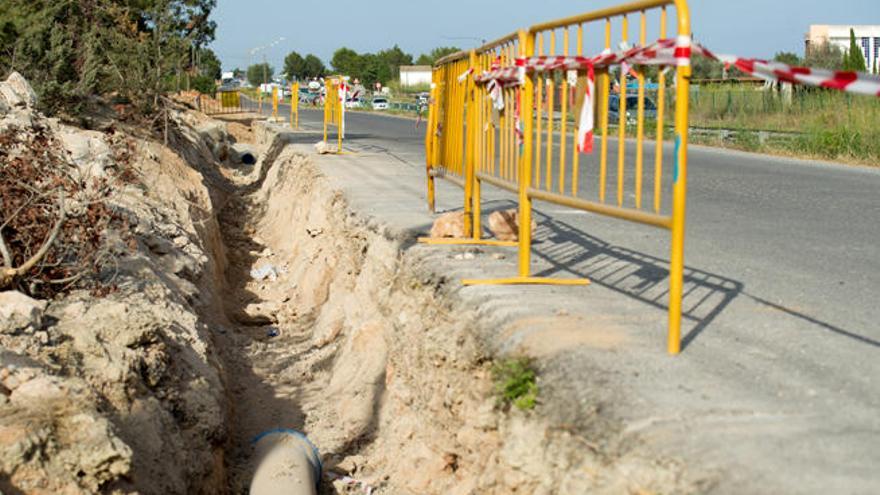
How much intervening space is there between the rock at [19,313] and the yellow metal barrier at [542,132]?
264 cm

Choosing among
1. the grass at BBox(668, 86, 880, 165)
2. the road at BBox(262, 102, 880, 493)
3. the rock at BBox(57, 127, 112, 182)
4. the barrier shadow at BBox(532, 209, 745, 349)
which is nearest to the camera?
the road at BBox(262, 102, 880, 493)

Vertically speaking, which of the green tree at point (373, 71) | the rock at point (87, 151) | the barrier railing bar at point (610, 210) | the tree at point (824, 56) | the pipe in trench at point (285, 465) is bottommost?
the pipe in trench at point (285, 465)

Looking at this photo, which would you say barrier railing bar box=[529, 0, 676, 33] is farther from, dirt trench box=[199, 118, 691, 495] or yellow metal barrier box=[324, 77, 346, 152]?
yellow metal barrier box=[324, 77, 346, 152]

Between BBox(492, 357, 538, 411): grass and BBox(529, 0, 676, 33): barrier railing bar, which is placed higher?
BBox(529, 0, 676, 33): barrier railing bar

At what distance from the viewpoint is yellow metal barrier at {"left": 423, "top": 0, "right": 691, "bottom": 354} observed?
5.12 m

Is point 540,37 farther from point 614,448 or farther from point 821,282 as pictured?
point 614,448

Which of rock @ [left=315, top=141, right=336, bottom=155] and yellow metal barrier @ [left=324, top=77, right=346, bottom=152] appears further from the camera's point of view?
yellow metal barrier @ [left=324, top=77, right=346, bottom=152]

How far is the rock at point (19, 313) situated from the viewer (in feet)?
20.2

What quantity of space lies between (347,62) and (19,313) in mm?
141458

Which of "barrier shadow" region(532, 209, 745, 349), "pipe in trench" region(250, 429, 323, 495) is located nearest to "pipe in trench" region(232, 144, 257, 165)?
"barrier shadow" region(532, 209, 745, 349)

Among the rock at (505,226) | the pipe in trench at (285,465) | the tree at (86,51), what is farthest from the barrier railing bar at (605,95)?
the tree at (86,51)

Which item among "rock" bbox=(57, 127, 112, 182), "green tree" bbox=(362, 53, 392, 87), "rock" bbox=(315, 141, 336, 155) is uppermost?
"green tree" bbox=(362, 53, 392, 87)

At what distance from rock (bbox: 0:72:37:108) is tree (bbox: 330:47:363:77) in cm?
12227

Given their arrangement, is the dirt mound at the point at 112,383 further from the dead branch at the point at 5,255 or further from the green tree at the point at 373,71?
the green tree at the point at 373,71
